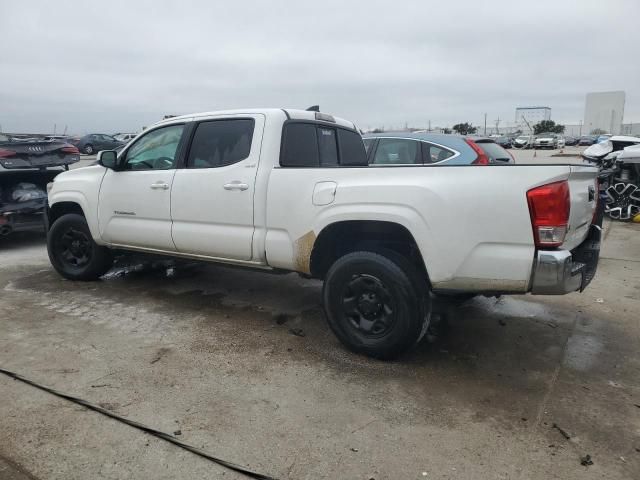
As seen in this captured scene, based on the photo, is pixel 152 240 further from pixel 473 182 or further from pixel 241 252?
pixel 473 182

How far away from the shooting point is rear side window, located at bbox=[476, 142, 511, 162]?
→ 8.30m

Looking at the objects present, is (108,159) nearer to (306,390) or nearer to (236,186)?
(236,186)

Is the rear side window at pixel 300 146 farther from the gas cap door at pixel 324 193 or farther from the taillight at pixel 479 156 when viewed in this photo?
the taillight at pixel 479 156

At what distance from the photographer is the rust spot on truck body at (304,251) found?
3898mm

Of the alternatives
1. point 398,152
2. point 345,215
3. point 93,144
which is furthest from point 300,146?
point 93,144

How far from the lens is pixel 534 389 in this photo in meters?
3.40

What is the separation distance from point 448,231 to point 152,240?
298 cm

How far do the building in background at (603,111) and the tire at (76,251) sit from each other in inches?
4335

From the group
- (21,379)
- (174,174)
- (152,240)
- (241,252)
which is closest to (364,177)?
(241,252)

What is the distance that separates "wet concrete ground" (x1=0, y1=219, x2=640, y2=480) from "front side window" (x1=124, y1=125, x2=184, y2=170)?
1365 mm

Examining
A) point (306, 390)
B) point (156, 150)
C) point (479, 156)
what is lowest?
point (306, 390)

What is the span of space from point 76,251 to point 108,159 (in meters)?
1.32

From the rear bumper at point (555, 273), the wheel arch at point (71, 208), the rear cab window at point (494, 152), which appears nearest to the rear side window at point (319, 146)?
the rear bumper at point (555, 273)

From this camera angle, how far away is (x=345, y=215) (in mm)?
3672
